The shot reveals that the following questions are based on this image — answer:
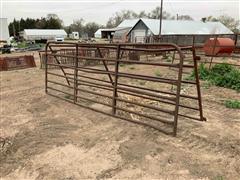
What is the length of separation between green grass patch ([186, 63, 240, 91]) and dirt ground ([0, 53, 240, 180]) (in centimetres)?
249

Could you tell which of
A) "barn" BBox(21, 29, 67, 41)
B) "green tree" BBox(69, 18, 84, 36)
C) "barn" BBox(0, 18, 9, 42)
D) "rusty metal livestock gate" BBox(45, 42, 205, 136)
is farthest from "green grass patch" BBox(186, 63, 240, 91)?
"green tree" BBox(69, 18, 84, 36)

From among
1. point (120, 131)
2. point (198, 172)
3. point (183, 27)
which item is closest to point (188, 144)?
point (198, 172)

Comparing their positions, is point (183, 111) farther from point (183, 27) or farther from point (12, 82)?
point (183, 27)

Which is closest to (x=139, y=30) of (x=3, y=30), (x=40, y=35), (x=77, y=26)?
(x=3, y=30)

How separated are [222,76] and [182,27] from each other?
30.4 meters

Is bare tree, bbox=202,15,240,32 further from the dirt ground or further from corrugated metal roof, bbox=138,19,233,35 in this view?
the dirt ground

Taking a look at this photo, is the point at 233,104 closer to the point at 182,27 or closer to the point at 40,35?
the point at 182,27

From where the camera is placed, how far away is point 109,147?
13.1ft

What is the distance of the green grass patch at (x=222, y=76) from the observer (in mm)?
8050

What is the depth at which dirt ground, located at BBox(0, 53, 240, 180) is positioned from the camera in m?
3.34

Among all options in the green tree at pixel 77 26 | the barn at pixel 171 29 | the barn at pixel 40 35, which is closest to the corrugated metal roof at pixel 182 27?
the barn at pixel 171 29

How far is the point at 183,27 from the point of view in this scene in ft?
123

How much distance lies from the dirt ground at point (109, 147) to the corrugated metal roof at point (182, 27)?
1196 inches

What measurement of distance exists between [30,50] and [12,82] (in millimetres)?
22402
